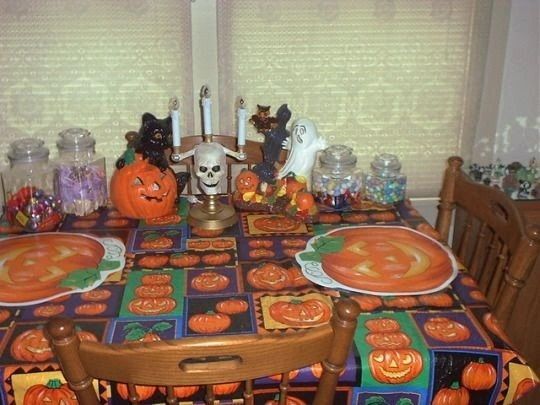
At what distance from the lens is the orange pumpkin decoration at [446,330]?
1.10 meters

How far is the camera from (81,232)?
153cm

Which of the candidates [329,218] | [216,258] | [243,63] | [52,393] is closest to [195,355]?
[52,393]

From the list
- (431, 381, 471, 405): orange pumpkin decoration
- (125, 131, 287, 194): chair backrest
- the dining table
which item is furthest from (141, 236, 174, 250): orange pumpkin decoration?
(431, 381, 471, 405): orange pumpkin decoration

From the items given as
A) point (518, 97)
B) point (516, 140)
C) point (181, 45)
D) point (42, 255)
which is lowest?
point (42, 255)

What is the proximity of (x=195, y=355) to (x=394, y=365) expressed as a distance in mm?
373

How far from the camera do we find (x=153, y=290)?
4.11ft

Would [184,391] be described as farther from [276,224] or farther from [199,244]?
[276,224]

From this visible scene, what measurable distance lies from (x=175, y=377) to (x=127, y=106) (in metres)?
1.20

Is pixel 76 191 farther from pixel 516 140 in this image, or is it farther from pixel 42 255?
pixel 516 140

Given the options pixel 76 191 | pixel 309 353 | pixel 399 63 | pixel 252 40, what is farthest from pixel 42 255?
pixel 399 63

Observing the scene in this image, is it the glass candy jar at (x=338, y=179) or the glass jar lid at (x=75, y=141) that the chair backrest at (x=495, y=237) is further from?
the glass jar lid at (x=75, y=141)

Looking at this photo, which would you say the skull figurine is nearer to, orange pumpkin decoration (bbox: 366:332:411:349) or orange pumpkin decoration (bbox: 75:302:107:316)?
orange pumpkin decoration (bbox: 75:302:107:316)

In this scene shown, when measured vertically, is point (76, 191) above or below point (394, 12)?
below

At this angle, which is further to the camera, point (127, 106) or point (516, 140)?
point (516, 140)
